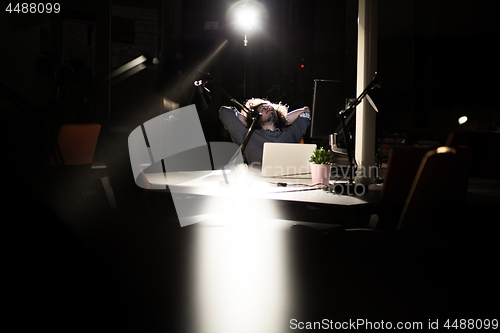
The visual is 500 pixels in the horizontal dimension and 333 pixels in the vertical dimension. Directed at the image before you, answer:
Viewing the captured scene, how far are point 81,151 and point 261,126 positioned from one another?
1347 mm

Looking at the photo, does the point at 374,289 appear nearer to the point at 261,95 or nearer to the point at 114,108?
the point at 114,108

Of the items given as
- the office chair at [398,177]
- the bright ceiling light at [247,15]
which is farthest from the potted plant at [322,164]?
the bright ceiling light at [247,15]

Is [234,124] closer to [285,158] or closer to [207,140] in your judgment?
[285,158]

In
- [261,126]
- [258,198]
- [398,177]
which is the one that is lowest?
[258,198]

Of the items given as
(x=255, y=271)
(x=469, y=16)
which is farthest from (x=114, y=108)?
(x=469, y=16)

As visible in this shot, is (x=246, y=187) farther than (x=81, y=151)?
No

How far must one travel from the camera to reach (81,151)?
10.5 feet

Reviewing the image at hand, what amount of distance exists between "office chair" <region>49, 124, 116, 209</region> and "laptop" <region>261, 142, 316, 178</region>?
1.33 meters

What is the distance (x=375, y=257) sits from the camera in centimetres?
169

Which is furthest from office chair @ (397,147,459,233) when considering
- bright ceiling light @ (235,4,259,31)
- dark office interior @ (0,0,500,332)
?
bright ceiling light @ (235,4,259,31)

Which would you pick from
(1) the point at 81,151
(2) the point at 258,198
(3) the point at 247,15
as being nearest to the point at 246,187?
(2) the point at 258,198

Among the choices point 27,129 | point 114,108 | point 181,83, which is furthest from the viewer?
point 181,83

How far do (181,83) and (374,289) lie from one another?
4.00 m

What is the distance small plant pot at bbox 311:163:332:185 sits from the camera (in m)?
2.30
